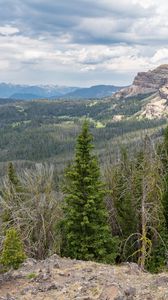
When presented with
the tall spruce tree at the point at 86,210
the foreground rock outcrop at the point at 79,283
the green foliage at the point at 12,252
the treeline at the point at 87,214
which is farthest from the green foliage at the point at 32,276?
the tall spruce tree at the point at 86,210

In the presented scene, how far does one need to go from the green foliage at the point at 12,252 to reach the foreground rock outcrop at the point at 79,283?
46 cm

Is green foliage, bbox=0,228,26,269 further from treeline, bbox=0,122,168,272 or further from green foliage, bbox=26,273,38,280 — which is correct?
treeline, bbox=0,122,168,272

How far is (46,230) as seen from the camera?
28547mm

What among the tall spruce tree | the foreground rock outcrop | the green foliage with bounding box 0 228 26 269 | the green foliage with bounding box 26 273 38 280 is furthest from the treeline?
the green foliage with bounding box 26 273 38 280

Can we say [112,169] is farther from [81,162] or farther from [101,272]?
[101,272]

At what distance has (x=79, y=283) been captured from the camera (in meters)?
14.2

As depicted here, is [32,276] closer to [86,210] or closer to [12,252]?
[12,252]

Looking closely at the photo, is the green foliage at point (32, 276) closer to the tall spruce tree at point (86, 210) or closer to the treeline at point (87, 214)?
the treeline at point (87, 214)

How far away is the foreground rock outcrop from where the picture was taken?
12.9 meters

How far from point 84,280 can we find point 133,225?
59.2 ft

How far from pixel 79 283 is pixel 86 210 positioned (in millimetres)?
11339

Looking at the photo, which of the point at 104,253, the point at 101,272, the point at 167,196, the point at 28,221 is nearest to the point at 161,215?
the point at 167,196

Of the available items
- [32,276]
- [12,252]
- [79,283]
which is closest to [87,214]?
[12,252]

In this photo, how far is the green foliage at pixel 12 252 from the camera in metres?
16.4
